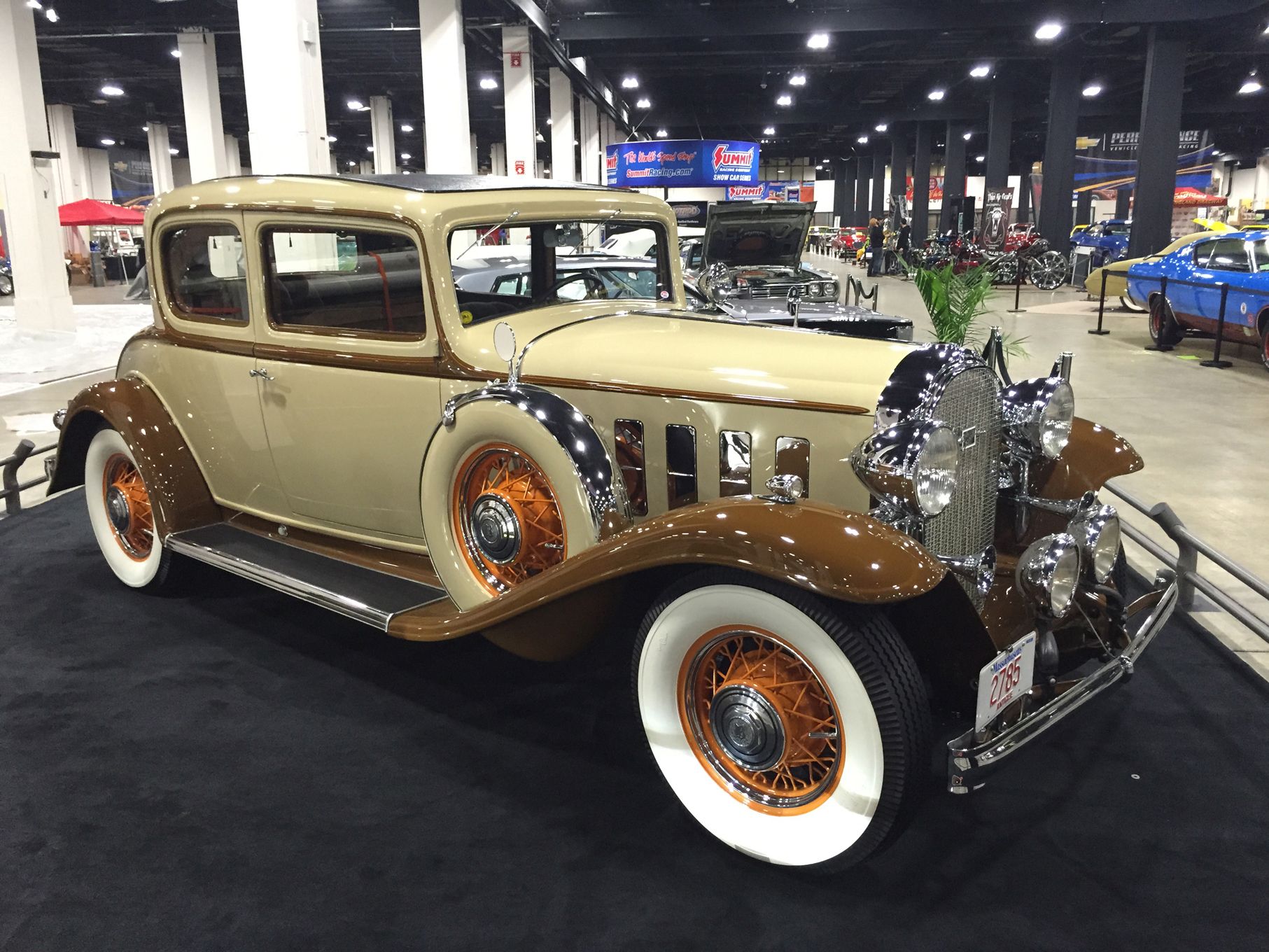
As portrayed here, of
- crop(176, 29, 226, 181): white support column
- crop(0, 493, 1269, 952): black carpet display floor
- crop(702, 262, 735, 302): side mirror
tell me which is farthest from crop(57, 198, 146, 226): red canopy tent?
crop(0, 493, 1269, 952): black carpet display floor

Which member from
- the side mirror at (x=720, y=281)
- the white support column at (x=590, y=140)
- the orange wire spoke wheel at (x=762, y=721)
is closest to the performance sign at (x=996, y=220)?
the white support column at (x=590, y=140)

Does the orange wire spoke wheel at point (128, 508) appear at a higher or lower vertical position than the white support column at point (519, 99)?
lower

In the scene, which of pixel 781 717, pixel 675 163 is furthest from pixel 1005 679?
pixel 675 163

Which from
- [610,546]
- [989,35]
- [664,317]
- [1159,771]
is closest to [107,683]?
[610,546]

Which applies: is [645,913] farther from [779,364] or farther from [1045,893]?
[779,364]

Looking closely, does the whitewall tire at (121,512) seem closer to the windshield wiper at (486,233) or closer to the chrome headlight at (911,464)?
the windshield wiper at (486,233)

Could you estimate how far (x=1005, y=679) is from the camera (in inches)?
85.6

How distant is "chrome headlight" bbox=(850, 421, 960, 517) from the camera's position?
7.38 ft

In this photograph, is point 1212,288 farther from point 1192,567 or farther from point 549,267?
point 549,267

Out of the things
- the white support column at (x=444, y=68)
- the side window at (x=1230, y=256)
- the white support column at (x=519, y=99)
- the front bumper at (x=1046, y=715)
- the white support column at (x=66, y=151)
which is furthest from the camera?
the white support column at (x=66, y=151)

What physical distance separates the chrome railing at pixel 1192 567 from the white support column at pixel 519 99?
14562 mm

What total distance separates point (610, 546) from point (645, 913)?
0.83 metres

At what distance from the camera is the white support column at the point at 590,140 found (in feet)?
89.2

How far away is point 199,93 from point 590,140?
14389 millimetres
